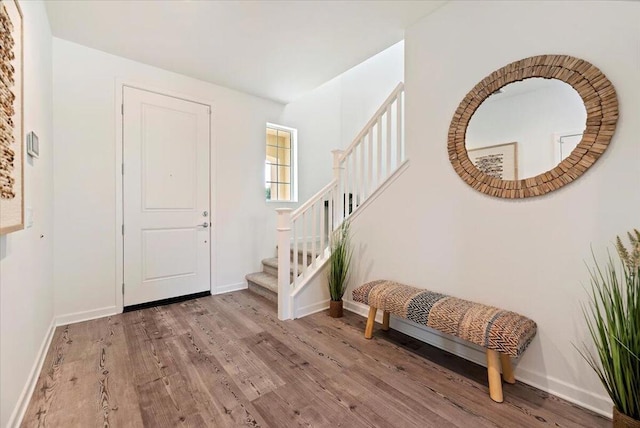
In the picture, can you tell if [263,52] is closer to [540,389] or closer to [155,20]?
[155,20]

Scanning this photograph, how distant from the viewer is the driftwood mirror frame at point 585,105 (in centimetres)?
146

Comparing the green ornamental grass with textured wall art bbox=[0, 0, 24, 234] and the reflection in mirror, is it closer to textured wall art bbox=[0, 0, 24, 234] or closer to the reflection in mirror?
the reflection in mirror

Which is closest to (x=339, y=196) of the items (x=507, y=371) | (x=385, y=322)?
(x=385, y=322)

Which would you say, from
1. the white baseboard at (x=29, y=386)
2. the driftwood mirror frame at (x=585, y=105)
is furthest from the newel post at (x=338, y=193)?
the white baseboard at (x=29, y=386)

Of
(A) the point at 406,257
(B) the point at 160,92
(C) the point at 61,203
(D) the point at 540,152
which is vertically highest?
(B) the point at 160,92

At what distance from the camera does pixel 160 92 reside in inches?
120

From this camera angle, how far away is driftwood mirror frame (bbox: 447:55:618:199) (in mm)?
1465

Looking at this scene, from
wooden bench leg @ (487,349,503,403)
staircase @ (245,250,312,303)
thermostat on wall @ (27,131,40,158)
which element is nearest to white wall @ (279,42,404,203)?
staircase @ (245,250,312,303)

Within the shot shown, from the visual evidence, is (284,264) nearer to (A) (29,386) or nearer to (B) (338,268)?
(B) (338,268)

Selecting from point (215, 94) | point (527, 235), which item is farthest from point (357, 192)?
point (215, 94)

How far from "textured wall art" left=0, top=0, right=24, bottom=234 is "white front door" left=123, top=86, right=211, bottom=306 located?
1464mm

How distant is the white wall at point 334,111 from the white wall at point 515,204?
1.87 m

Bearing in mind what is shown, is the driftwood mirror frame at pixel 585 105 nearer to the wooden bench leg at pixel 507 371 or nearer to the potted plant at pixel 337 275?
the wooden bench leg at pixel 507 371

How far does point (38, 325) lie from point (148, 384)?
92 centimetres
